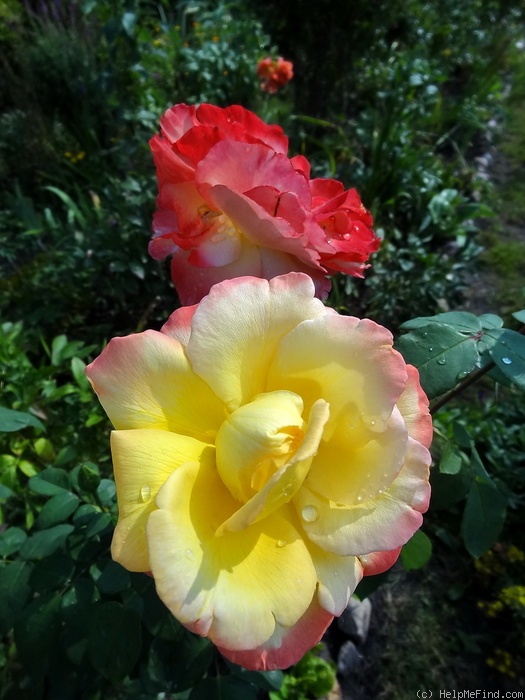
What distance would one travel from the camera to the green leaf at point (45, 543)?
866mm

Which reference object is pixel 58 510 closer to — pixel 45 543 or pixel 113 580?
pixel 45 543

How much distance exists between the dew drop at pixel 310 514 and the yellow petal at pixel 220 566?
2 cm

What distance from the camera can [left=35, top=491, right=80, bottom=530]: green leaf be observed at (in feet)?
2.96

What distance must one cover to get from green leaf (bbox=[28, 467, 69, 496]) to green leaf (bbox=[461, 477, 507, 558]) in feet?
2.39

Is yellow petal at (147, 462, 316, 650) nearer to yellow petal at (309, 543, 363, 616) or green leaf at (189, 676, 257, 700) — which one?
yellow petal at (309, 543, 363, 616)

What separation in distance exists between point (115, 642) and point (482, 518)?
602 mm

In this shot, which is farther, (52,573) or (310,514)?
(52,573)

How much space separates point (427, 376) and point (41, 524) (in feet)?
2.42

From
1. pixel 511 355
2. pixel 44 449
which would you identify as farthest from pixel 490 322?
pixel 44 449

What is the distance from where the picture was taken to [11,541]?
39.0 inches

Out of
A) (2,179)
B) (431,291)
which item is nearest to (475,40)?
(431,291)

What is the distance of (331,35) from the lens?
3637 mm

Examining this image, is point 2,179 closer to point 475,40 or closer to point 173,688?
point 173,688

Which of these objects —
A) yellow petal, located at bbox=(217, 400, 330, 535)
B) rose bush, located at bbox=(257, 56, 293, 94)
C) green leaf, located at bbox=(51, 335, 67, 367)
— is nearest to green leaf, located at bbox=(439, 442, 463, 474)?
yellow petal, located at bbox=(217, 400, 330, 535)
